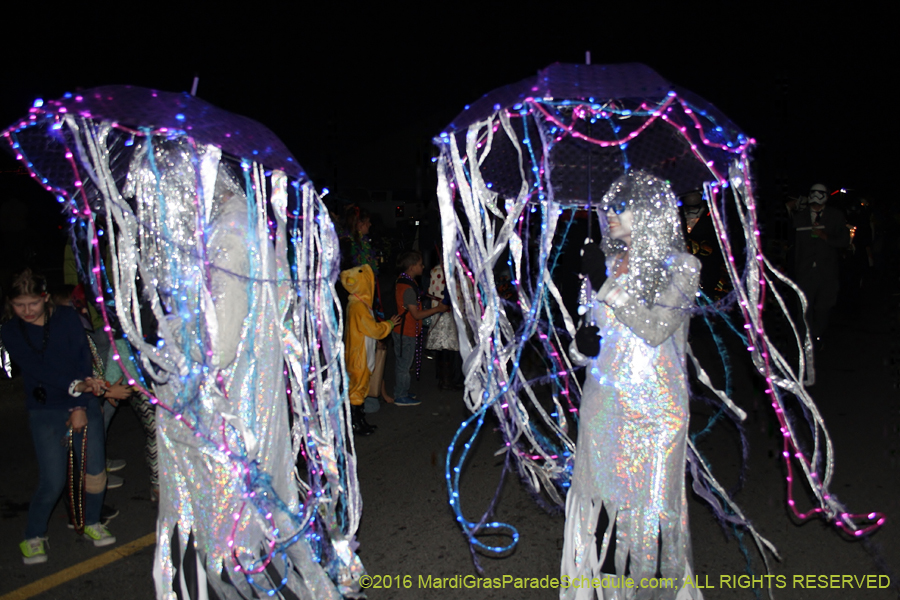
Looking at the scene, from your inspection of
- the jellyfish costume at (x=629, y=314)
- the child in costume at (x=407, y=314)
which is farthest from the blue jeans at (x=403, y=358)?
the jellyfish costume at (x=629, y=314)

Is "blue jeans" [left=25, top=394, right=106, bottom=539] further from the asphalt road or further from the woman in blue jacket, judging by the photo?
the asphalt road

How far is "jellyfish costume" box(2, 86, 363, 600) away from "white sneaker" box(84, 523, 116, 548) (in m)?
1.41

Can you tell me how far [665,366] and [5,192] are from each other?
13257 mm

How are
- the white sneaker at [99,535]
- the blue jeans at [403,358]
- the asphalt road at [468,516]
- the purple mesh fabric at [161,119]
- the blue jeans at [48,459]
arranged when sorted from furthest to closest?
the blue jeans at [403,358], the white sneaker at [99,535], the blue jeans at [48,459], the asphalt road at [468,516], the purple mesh fabric at [161,119]

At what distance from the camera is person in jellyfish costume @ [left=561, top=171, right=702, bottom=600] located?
261 centimetres

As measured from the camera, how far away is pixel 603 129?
3.37 meters

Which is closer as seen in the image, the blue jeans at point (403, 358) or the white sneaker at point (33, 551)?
the white sneaker at point (33, 551)

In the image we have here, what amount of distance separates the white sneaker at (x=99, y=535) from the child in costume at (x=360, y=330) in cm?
209

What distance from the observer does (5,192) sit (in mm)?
12180

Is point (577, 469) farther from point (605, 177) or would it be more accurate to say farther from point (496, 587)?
point (605, 177)

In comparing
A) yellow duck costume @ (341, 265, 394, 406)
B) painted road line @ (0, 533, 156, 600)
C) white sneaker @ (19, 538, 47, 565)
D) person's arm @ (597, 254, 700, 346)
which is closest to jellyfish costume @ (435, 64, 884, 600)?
person's arm @ (597, 254, 700, 346)

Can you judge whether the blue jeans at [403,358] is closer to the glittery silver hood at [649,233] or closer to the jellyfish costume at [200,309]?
the jellyfish costume at [200,309]

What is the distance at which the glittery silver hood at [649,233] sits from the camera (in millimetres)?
2600

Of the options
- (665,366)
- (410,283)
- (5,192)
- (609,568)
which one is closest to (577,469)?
(609,568)
